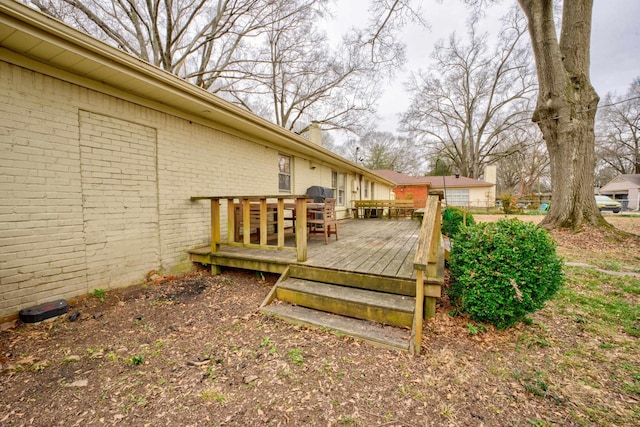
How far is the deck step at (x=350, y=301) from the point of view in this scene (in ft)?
8.71

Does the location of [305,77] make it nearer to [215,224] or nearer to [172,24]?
[172,24]

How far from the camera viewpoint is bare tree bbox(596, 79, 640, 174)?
29.1 m

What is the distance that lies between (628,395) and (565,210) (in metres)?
6.97

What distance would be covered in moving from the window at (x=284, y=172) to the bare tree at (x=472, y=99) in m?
19.2

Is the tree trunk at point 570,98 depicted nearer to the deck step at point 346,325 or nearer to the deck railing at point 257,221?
the deck step at point 346,325

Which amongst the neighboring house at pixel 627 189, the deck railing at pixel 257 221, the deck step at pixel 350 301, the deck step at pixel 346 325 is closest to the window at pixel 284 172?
the deck railing at pixel 257 221

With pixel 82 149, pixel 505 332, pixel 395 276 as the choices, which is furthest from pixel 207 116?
pixel 505 332

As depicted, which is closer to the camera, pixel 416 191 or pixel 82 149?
pixel 82 149

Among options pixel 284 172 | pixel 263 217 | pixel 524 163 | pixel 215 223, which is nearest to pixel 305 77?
pixel 284 172

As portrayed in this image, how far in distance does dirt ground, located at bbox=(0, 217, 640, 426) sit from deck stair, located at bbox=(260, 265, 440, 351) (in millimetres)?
147

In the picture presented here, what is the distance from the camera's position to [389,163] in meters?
32.9

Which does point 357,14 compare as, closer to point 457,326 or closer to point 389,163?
point 457,326

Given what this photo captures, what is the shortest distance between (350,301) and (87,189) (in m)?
3.53

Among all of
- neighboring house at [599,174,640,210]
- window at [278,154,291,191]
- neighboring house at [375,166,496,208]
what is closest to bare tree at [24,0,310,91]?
window at [278,154,291,191]
